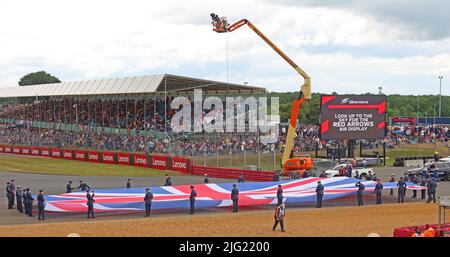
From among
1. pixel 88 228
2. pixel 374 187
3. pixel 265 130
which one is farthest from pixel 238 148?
pixel 88 228

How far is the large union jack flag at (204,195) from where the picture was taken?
2656 centimetres

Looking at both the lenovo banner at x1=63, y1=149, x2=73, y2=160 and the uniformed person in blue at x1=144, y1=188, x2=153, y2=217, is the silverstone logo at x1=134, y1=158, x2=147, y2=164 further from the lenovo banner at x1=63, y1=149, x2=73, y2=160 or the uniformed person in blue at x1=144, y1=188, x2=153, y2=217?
the uniformed person in blue at x1=144, y1=188, x2=153, y2=217

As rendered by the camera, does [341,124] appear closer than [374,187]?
No

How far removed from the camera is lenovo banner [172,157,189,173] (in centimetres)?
4866

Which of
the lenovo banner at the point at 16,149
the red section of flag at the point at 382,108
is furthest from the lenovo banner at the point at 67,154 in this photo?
the red section of flag at the point at 382,108

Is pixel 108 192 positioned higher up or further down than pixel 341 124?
further down

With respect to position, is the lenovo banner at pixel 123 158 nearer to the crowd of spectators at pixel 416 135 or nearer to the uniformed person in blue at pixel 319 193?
the uniformed person in blue at pixel 319 193

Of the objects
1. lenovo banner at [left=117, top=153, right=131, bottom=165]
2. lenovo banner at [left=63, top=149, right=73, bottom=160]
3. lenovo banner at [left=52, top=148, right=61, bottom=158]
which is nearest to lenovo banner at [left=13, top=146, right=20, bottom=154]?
lenovo banner at [left=52, top=148, right=61, bottom=158]

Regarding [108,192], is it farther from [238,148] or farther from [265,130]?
[265,130]

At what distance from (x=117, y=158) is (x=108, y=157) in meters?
1.46

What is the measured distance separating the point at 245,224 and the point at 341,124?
87.2ft
